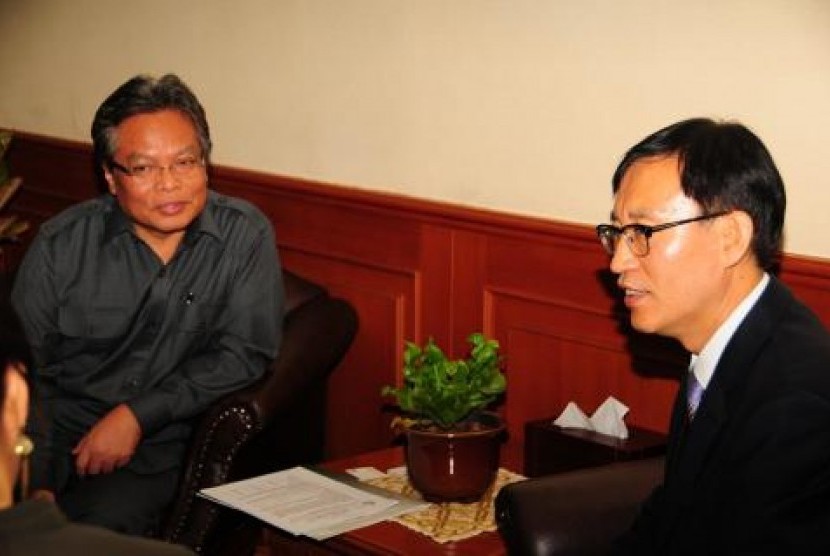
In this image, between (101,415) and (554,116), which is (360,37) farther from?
(101,415)

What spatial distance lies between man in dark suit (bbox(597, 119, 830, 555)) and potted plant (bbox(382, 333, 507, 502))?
0.66 metres

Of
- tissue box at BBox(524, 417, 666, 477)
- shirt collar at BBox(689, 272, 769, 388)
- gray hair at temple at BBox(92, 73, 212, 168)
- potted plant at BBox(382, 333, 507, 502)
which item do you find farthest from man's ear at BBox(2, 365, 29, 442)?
gray hair at temple at BBox(92, 73, 212, 168)

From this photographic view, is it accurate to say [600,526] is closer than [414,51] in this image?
Yes

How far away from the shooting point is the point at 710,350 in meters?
2.90

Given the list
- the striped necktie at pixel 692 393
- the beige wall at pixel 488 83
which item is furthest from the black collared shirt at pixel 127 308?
the striped necktie at pixel 692 393

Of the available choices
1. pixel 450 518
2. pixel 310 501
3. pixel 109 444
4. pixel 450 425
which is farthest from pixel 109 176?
pixel 450 518

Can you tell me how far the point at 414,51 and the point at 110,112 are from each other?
0.90 meters

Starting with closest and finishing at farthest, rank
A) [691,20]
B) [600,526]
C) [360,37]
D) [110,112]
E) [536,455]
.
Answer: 1. [600,526]
2. [691,20]
3. [536,455]
4. [110,112]
5. [360,37]

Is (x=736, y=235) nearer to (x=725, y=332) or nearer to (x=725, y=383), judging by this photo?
(x=725, y=332)

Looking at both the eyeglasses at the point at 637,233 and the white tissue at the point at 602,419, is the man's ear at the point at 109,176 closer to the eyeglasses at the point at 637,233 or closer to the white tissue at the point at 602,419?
the white tissue at the point at 602,419

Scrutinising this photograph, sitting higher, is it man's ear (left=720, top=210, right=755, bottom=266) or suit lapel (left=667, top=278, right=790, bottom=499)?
man's ear (left=720, top=210, right=755, bottom=266)

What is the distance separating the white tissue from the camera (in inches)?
151

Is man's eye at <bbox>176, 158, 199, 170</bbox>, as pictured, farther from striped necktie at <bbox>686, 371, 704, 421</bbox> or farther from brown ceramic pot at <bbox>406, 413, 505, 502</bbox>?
striped necktie at <bbox>686, 371, 704, 421</bbox>

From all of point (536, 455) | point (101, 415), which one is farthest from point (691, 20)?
point (101, 415)
